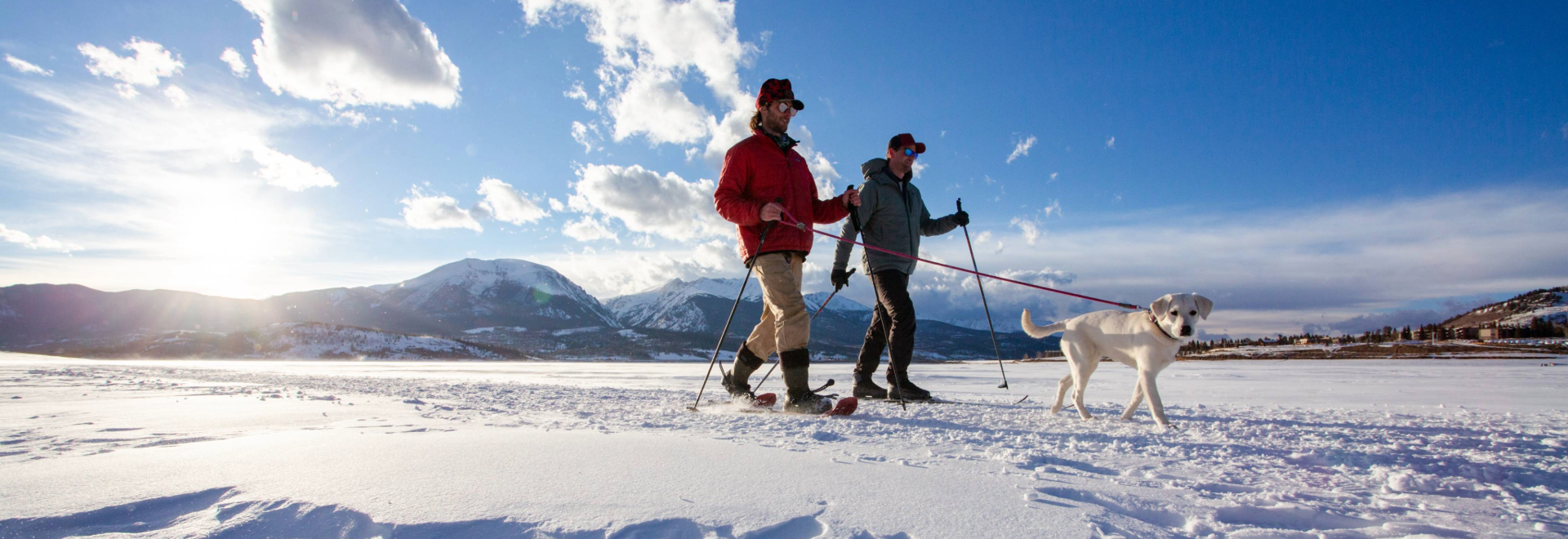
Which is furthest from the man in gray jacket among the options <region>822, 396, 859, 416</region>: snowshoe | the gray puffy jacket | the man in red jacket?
<region>822, 396, 859, 416</region>: snowshoe

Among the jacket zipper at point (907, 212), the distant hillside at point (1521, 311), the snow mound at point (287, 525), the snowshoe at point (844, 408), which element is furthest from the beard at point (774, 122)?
the distant hillside at point (1521, 311)

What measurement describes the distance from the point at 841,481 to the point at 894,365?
293 centimetres

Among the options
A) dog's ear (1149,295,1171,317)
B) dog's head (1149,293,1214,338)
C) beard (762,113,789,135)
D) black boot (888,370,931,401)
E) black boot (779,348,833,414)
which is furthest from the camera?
black boot (888,370,931,401)

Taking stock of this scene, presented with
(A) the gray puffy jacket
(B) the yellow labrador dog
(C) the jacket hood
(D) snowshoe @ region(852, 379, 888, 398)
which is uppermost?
(C) the jacket hood

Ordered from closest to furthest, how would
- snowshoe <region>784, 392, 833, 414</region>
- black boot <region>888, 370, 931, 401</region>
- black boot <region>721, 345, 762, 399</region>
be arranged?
→ snowshoe <region>784, 392, 833, 414</region>, black boot <region>721, 345, 762, 399</region>, black boot <region>888, 370, 931, 401</region>

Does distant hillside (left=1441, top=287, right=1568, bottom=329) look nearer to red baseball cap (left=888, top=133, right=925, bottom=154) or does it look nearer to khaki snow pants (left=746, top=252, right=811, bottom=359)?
red baseball cap (left=888, top=133, right=925, bottom=154)

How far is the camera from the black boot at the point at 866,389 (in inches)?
192

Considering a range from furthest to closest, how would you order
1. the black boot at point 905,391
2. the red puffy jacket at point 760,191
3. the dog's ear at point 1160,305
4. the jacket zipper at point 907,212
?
the jacket zipper at point 907,212
the black boot at point 905,391
the red puffy jacket at point 760,191
the dog's ear at point 1160,305

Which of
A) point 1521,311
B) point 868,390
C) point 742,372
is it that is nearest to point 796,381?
point 742,372

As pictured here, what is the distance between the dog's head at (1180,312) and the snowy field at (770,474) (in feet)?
1.72

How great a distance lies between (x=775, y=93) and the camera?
165 inches

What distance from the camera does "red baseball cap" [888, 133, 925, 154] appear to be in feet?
16.9

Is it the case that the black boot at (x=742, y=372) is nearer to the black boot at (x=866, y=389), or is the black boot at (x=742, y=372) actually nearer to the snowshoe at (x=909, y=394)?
the black boot at (x=866, y=389)

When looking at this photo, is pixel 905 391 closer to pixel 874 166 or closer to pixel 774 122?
pixel 874 166
